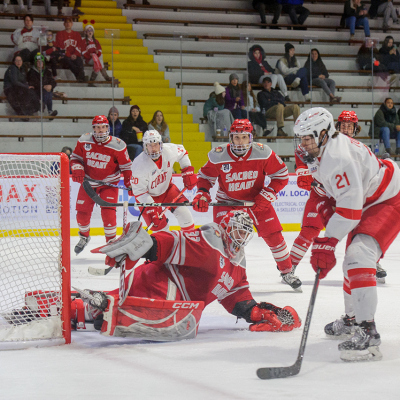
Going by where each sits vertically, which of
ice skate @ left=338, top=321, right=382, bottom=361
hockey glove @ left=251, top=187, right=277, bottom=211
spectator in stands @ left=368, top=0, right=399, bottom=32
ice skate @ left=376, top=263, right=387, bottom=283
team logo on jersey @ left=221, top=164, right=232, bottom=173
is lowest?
ice skate @ left=376, top=263, right=387, bottom=283

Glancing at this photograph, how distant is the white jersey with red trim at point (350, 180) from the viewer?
97.6 inches

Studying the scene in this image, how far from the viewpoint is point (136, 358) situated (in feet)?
8.38

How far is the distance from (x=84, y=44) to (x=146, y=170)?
3938mm

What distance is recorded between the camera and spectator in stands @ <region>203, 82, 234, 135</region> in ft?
26.9

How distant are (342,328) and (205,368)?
0.83m

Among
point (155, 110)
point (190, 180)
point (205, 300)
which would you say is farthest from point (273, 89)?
point (205, 300)

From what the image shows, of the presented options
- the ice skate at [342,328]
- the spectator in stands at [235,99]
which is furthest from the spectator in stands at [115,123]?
the ice skate at [342,328]

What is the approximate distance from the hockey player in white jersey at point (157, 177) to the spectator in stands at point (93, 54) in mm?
3180

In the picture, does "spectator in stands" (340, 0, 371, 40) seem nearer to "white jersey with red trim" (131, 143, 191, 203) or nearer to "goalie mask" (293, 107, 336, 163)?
"white jersey with red trim" (131, 143, 191, 203)

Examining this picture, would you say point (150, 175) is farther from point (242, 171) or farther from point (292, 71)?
point (292, 71)

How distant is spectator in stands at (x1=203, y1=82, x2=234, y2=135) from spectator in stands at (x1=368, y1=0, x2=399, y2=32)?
5268 millimetres

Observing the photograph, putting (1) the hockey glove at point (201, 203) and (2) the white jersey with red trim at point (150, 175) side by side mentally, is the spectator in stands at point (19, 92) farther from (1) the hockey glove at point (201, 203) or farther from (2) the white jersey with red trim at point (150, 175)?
(1) the hockey glove at point (201, 203)

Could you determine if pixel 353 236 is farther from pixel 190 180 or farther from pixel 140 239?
pixel 190 180

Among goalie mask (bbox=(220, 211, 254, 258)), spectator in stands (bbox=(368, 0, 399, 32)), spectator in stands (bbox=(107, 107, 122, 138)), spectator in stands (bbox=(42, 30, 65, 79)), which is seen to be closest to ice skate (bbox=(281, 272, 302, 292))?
goalie mask (bbox=(220, 211, 254, 258))
